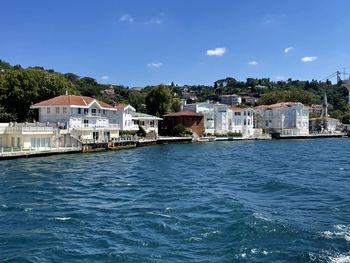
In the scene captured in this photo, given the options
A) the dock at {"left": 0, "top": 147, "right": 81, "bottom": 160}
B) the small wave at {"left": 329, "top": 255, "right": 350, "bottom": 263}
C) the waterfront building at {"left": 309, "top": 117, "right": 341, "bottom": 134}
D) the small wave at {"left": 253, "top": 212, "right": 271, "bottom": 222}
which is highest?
the waterfront building at {"left": 309, "top": 117, "right": 341, "bottom": 134}

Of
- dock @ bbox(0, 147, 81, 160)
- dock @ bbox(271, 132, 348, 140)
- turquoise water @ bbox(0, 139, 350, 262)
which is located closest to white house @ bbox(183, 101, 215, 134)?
dock @ bbox(271, 132, 348, 140)

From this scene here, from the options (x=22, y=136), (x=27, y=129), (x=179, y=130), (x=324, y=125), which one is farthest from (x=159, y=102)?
(x=324, y=125)

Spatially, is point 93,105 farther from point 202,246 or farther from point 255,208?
point 202,246

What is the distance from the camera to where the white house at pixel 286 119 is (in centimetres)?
13300

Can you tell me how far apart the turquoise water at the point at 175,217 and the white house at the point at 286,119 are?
321ft

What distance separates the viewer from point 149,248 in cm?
1598

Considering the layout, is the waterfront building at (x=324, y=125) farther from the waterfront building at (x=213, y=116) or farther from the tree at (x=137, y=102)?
the tree at (x=137, y=102)

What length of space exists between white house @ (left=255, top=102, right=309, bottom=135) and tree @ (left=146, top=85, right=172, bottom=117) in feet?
126

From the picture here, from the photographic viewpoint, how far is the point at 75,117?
67.5 m

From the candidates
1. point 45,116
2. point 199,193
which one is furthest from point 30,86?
point 199,193

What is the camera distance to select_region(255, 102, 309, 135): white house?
5236 inches

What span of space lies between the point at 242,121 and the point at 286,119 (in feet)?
68.2

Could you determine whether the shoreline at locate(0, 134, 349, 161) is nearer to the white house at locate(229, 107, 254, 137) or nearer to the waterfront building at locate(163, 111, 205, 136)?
the waterfront building at locate(163, 111, 205, 136)

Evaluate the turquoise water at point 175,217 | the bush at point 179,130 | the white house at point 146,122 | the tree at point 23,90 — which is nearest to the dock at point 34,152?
the turquoise water at point 175,217
